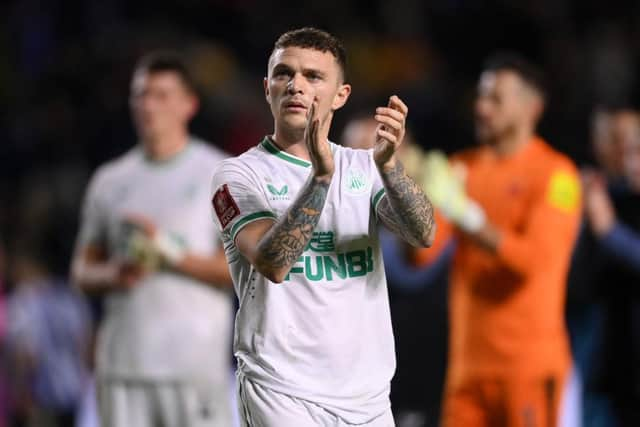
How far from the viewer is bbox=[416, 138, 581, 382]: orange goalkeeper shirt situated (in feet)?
19.5

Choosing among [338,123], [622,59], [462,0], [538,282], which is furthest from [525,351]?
[462,0]

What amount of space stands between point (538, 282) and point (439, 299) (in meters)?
0.97

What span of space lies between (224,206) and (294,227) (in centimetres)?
34

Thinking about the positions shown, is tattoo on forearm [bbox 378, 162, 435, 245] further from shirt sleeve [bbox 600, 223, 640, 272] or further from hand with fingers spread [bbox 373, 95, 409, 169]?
shirt sleeve [bbox 600, 223, 640, 272]

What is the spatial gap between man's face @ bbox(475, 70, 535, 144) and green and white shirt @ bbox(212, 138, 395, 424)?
2.47 m

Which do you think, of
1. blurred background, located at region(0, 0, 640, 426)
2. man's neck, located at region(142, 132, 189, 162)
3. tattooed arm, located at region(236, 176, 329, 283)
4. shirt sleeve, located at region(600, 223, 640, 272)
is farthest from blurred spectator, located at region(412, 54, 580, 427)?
blurred background, located at region(0, 0, 640, 426)

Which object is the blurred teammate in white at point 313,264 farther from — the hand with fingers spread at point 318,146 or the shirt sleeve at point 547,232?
the shirt sleeve at point 547,232

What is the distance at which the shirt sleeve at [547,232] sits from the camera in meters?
5.85

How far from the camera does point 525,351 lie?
19.5ft

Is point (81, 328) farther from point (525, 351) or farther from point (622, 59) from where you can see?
point (622, 59)

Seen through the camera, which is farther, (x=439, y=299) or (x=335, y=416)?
(x=439, y=299)

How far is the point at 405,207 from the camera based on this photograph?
375cm

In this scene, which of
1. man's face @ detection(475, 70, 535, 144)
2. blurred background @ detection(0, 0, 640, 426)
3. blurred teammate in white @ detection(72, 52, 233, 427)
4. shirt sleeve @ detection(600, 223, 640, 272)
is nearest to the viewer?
blurred teammate in white @ detection(72, 52, 233, 427)

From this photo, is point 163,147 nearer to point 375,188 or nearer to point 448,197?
point 448,197
